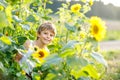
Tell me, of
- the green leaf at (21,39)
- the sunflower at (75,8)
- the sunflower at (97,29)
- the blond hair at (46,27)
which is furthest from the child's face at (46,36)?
the sunflower at (97,29)

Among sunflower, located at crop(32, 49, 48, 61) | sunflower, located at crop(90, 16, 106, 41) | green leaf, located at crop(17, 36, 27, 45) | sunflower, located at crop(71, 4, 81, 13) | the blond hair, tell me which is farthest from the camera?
sunflower, located at crop(71, 4, 81, 13)

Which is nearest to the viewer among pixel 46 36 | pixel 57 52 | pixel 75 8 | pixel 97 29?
pixel 97 29

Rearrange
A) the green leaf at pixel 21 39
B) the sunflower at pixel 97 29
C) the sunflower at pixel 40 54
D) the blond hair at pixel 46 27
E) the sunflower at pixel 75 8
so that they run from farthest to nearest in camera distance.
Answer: the sunflower at pixel 75 8 < the blond hair at pixel 46 27 < the green leaf at pixel 21 39 < the sunflower at pixel 40 54 < the sunflower at pixel 97 29

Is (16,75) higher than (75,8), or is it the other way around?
(75,8)

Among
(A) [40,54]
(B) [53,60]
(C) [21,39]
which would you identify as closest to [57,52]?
(A) [40,54]

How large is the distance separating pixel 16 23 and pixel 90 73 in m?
0.94

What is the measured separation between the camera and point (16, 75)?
8.76ft

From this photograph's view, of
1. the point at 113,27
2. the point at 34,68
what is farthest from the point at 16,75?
the point at 113,27

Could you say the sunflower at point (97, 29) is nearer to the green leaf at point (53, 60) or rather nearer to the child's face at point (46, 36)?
the green leaf at point (53, 60)

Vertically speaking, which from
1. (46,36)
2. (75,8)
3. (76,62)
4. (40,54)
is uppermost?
(75,8)

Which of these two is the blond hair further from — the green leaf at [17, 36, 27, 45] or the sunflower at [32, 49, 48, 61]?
the sunflower at [32, 49, 48, 61]

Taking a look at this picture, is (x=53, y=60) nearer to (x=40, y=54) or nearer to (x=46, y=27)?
(x=40, y=54)

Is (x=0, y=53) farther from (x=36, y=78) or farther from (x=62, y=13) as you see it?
(x=62, y=13)

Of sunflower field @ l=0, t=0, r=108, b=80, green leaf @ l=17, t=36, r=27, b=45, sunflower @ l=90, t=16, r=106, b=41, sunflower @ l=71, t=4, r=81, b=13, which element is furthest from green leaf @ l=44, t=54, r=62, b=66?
sunflower @ l=71, t=4, r=81, b=13
